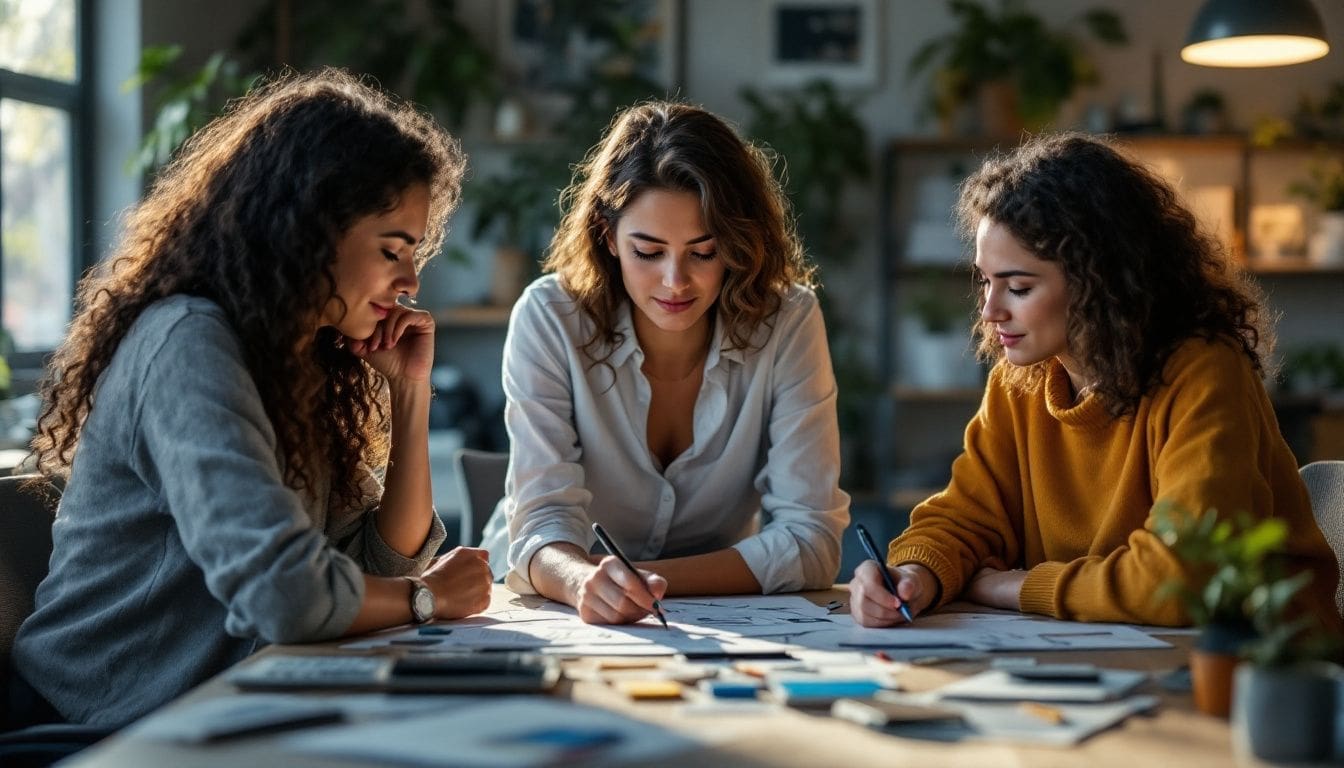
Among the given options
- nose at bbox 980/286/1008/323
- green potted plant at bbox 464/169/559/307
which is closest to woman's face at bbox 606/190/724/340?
nose at bbox 980/286/1008/323

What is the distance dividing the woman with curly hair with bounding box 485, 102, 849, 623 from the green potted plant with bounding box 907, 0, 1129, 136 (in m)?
3.17

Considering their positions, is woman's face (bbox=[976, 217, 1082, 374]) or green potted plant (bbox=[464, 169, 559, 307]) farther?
green potted plant (bbox=[464, 169, 559, 307])

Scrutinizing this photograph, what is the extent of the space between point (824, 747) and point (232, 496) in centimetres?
65

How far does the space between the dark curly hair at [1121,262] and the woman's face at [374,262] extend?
773 millimetres

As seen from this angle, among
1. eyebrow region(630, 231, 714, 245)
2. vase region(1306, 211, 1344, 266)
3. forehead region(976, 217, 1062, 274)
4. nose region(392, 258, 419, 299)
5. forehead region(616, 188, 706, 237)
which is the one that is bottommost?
nose region(392, 258, 419, 299)

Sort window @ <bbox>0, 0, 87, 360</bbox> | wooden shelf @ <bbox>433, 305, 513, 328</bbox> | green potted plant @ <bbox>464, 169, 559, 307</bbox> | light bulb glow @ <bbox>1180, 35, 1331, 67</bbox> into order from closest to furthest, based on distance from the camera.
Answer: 1. light bulb glow @ <bbox>1180, 35, 1331, 67</bbox>
2. window @ <bbox>0, 0, 87, 360</bbox>
3. green potted plant @ <bbox>464, 169, 559, 307</bbox>
4. wooden shelf @ <bbox>433, 305, 513, 328</bbox>

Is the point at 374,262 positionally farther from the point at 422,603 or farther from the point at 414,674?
the point at 414,674

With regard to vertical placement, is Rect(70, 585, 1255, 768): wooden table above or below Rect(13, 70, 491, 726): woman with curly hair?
below

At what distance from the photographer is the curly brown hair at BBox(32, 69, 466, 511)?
157 cm

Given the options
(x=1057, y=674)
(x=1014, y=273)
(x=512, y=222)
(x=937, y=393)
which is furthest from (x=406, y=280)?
(x=937, y=393)

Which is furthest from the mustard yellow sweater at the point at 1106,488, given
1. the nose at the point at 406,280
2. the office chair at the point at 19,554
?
the office chair at the point at 19,554

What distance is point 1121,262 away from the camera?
179 cm

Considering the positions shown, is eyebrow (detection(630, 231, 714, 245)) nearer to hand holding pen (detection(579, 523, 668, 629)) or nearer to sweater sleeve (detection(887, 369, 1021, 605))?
sweater sleeve (detection(887, 369, 1021, 605))

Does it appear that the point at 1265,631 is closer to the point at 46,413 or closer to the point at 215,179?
the point at 215,179
